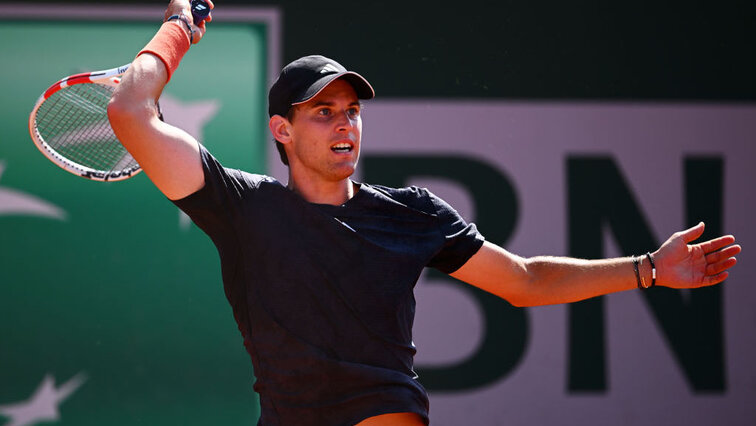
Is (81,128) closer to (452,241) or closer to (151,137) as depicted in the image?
(151,137)

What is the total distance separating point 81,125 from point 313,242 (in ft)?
4.09

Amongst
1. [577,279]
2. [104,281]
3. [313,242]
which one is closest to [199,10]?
[313,242]

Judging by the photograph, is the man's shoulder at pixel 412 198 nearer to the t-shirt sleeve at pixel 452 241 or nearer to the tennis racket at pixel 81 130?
the t-shirt sleeve at pixel 452 241

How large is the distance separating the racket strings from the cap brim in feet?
2.90

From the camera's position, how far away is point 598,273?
2924mm

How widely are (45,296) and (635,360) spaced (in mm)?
3219

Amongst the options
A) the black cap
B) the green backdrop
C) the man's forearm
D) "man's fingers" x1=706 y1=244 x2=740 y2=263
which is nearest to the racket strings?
the black cap

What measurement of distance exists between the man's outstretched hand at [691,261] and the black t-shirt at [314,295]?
0.82 meters

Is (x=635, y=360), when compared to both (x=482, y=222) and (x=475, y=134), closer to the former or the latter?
(x=482, y=222)

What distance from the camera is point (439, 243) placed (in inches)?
108

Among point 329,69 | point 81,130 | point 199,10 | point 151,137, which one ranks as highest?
point 199,10

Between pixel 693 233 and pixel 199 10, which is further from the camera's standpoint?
pixel 693 233

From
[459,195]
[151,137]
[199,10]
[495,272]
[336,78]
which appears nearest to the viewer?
[151,137]

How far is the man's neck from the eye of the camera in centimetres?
274
